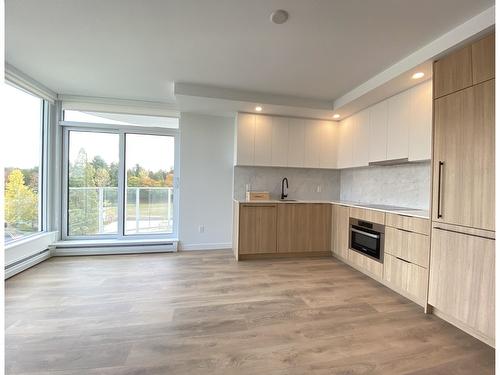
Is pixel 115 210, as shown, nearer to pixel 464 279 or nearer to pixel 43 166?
pixel 43 166

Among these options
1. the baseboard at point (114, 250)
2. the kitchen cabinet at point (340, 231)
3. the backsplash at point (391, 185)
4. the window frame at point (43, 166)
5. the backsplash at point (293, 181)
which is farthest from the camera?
the backsplash at point (293, 181)

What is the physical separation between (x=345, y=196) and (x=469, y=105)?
8.83 feet

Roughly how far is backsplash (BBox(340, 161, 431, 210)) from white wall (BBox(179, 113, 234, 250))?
218cm

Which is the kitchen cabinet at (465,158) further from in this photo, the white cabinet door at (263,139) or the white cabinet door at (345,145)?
the white cabinet door at (263,139)

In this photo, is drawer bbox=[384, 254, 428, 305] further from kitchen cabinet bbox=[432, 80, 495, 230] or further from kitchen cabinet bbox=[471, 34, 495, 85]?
kitchen cabinet bbox=[471, 34, 495, 85]

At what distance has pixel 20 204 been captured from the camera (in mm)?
3270

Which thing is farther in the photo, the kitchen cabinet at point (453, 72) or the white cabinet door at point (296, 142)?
the white cabinet door at point (296, 142)

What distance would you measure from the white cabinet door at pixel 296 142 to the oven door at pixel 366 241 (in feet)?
4.59

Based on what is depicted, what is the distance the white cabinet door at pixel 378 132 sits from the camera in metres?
3.23

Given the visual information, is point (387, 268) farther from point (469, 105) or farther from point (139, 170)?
point (139, 170)

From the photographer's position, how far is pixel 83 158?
13.3 feet

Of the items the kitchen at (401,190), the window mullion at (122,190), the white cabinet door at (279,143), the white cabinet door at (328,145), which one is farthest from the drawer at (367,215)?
the window mullion at (122,190)

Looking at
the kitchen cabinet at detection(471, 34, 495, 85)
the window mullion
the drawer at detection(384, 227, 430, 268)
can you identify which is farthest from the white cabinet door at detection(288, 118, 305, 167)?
the window mullion

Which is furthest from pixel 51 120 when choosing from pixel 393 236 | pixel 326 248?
pixel 393 236
